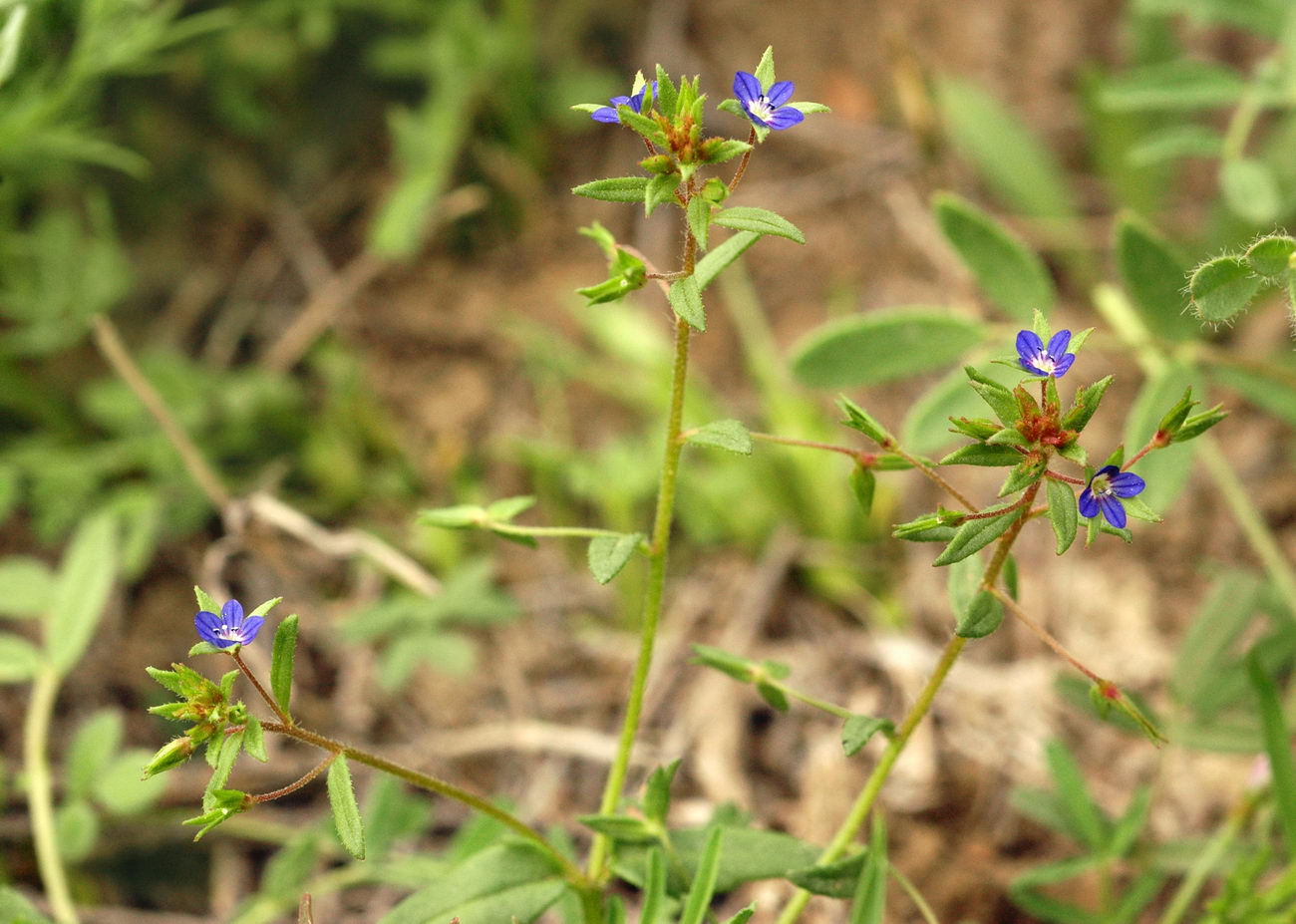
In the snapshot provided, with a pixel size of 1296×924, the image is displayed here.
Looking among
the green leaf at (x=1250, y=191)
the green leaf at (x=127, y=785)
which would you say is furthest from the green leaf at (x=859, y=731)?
the green leaf at (x=1250, y=191)

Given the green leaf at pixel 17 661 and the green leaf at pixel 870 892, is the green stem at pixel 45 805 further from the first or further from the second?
the green leaf at pixel 870 892

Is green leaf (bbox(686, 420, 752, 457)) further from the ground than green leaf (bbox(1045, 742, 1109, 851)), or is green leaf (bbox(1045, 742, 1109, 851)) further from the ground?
green leaf (bbox(686, 420, 752, 457))

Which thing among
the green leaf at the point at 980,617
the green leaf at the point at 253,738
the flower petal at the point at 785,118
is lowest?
the green leaf at the point at 253,738

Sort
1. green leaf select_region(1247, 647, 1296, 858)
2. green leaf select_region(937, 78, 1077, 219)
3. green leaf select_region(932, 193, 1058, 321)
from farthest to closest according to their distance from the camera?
1. green leaf select_region(937, 78, 1077, 219)
2. green leaf select_region(932, 193, 1058, 321)
3. green leaf select_region(1247, 647, 1296, 858)

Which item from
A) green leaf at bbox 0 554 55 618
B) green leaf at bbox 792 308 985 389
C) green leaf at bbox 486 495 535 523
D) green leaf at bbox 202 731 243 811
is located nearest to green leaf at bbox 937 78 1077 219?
green leaf at bbox 792 308 985 389

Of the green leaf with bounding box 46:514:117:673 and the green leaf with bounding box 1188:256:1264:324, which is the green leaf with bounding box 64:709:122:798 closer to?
the green leaf with bounding box 46:514:117:673

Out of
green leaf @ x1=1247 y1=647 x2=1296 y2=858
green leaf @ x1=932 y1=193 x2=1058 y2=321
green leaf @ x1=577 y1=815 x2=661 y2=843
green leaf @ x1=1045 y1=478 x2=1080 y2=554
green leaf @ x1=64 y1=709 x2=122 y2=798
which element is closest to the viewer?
green leaf @ x1=1045 y1=478 x2=1080 y2=554

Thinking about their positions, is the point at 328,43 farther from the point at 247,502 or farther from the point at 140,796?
the point at 140,796

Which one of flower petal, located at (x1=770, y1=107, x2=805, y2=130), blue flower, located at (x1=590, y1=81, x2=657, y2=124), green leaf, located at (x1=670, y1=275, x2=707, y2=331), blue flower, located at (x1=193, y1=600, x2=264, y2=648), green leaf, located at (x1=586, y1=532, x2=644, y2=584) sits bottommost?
blue flower, located at (x1=193, y1=600, x2=264, y2=648)
